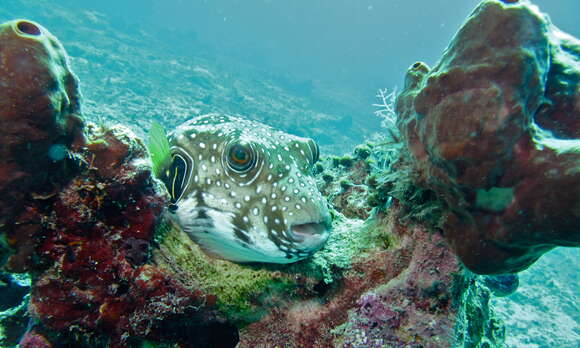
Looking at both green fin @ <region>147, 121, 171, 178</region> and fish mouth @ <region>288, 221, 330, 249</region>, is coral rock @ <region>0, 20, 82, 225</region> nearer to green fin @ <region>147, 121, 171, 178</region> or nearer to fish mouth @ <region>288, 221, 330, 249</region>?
green fin @ <region>147, 121, 171, 178</region>

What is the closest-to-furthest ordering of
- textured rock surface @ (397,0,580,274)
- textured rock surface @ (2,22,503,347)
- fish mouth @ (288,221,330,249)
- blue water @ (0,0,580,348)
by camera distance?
1. textured rock surface @ (397,0,580,274)
2. textured rock surface @ (2,22,503,347)
3. fish mouth @ (288,221,330,249)
4. blue water @ (0,0,580,348)

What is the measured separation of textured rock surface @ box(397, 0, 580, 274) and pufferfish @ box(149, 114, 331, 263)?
46.1 inches

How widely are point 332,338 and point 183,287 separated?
1630 mm

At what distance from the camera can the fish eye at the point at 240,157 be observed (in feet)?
9.21

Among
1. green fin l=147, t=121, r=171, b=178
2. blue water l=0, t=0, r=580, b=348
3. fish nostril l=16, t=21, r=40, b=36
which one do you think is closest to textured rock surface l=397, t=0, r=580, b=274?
blue water l=0, t=0, r=580, b=348

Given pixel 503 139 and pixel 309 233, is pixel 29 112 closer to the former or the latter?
pixel 309 233

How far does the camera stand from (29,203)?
2.10m

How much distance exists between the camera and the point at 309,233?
2.62 metres

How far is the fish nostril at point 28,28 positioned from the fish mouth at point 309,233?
A: 226 cm

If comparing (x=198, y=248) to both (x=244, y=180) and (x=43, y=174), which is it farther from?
(x=43, y=174)

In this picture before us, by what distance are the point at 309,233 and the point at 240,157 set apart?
0.94 metres

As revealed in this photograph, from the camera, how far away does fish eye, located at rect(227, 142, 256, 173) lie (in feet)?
9.21

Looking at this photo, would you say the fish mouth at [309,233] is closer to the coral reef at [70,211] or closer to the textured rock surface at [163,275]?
the textured rock surface at [163,275]

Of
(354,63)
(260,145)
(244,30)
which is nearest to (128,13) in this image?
(244,30)
